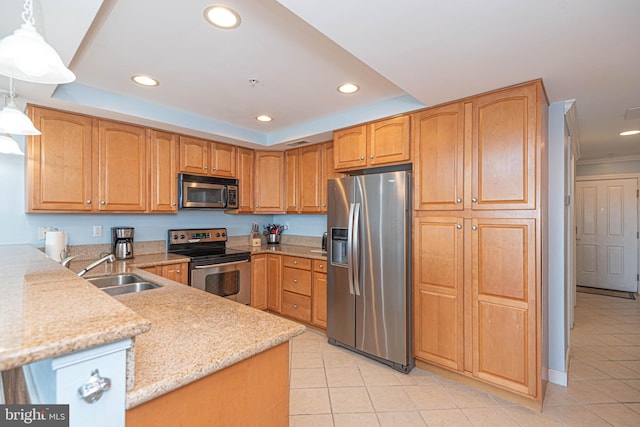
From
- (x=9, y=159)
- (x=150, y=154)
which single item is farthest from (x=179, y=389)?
(x=9, y=159)

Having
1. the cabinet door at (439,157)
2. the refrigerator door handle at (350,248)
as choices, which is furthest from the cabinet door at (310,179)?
the cabinet door at (439,157)

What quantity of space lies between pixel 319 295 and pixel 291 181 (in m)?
1.53

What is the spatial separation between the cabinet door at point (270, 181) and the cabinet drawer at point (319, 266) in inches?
40.3

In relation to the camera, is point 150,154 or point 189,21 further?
point 150,154

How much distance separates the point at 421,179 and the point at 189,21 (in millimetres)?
1938

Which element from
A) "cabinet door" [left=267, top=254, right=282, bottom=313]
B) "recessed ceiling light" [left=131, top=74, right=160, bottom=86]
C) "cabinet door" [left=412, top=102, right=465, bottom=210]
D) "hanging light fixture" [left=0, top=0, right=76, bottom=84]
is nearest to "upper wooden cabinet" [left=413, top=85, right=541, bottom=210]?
"cabinet door" [left=412, top=102, right=465, bottom=210]

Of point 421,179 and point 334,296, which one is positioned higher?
point 421,179

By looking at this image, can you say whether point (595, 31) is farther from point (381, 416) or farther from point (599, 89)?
point (381, 416)

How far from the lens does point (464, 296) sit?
91.1 inches

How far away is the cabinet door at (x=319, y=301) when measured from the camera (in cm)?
333

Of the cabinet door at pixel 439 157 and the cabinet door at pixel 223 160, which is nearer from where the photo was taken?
the cabinet door at pixel 439 157

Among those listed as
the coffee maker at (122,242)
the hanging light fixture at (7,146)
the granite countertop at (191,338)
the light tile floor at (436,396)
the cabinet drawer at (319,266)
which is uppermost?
the hanging light fixture at (7,146)

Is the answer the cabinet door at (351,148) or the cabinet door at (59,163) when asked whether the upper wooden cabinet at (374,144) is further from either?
the cabinet door at (59,163)

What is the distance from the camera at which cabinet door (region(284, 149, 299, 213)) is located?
13.1ft
